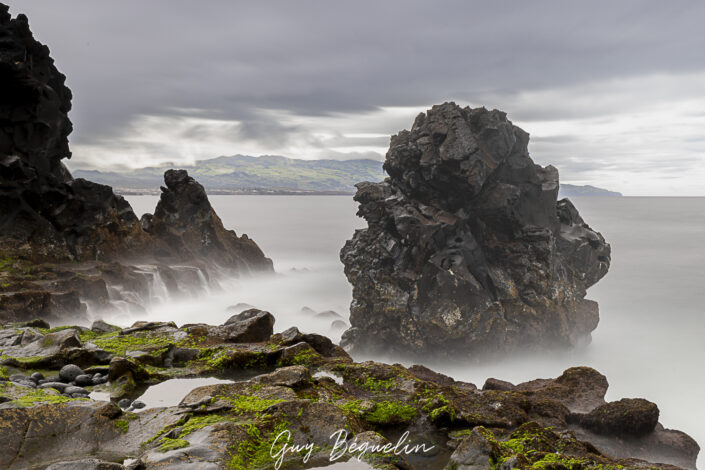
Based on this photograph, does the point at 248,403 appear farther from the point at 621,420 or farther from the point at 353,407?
the point at 621,420

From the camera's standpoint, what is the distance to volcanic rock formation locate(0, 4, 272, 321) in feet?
111

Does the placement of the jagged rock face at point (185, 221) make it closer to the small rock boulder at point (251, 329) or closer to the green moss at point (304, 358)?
the small rock boulder at point (251, 329)

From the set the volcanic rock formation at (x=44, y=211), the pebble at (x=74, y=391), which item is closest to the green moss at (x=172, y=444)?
the pebble at (x=74, y=391)

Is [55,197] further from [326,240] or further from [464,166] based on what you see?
[326,240]

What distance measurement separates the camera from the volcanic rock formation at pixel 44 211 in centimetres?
3384

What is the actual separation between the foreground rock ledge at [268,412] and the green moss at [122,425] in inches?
1.6

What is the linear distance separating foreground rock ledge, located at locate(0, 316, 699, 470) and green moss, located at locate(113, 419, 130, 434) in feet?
0.13

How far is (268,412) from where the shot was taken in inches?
404

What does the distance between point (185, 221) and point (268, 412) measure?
6705 cm

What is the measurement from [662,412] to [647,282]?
8488 centimetres

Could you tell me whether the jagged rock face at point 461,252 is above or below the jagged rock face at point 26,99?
below

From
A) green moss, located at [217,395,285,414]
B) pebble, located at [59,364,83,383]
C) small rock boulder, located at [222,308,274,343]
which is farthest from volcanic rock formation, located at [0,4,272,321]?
green moss, located at [217,395,285,414]

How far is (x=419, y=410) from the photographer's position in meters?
12.2

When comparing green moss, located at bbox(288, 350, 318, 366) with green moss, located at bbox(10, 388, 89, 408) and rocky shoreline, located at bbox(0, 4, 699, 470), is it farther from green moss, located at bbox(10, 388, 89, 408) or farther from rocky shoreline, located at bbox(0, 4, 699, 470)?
green moss, located at bbox(10, 388, 89, 408)
